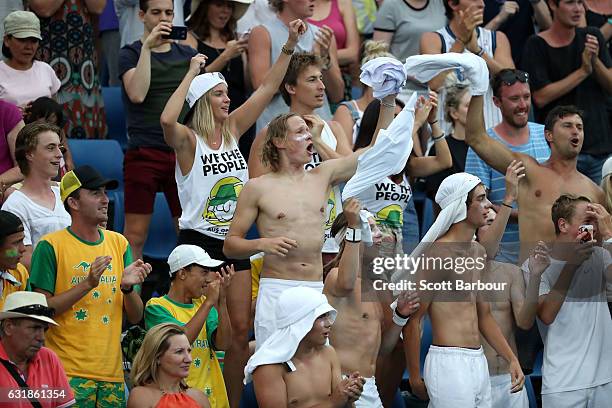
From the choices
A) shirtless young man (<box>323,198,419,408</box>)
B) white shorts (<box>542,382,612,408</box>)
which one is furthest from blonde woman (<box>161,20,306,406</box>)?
white shorts (<box>542,382,612,408</box>)

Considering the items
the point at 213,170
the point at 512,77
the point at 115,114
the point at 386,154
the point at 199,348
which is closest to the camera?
the point at 199,348

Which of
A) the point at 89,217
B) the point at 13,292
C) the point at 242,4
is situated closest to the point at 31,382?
the point at 13,292

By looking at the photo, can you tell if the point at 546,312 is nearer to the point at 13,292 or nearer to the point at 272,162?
the point at 272,162

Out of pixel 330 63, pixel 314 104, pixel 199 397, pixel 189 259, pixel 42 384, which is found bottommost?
pixel 199 397

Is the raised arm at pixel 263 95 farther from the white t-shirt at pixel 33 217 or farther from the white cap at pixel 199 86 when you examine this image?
the white t-shirt at pixel 33 217

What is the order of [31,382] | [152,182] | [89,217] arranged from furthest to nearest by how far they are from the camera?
[152,182]
[89,217]
[31,382]

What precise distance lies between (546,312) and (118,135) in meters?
4.33

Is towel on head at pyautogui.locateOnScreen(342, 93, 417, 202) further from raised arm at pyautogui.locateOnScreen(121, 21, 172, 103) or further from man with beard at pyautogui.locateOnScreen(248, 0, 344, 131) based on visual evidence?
man with beard at pyautogui.locateOnScreen(248, 0, 344, 131)

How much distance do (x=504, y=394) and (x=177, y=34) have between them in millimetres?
A: 3452

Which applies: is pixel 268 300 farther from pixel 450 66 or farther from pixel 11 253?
pixel 450 66

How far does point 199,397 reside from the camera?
741 cm

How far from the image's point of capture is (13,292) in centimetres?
735

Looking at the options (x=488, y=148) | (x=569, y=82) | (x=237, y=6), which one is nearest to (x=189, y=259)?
(x=488, y=148)

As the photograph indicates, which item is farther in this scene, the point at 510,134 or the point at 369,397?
the point at 510,134
